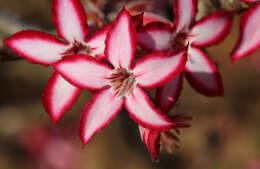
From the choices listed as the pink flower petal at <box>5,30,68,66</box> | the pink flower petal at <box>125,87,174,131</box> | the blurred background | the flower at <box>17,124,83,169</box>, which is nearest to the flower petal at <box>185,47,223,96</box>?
the pink flower petal at <box>125,87,174,131</box>

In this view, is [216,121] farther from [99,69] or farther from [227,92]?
[99,69]

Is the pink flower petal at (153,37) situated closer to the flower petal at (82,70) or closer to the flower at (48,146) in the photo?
the flower petal at (82,70)

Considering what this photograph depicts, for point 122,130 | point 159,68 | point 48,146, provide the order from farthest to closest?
point 122,130, point 48,146, point 159,68

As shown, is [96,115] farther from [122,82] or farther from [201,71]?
[201,71]

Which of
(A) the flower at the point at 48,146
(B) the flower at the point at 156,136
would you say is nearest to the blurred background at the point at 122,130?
(A) the flower at the point at 48,146

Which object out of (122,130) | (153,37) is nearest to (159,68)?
(153,37)

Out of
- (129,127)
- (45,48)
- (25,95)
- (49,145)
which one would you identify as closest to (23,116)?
(25,95)
